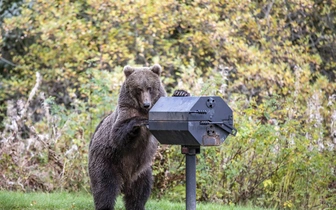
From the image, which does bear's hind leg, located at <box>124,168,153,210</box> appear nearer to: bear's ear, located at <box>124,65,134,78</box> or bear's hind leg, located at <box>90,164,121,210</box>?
bear's hind leg, located at <box>90,164,121,210</box>

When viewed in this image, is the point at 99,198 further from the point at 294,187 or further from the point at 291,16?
the point at 291,16

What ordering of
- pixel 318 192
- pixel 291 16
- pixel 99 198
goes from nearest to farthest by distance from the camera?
pixel 99 198
pixel 318 192
pixel 291 16

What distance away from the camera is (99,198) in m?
7.38

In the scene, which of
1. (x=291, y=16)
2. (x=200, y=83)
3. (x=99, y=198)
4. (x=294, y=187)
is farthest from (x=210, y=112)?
(x=291, y=16)

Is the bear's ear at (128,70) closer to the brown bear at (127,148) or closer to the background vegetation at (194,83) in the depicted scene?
the brown bear at (127,148)

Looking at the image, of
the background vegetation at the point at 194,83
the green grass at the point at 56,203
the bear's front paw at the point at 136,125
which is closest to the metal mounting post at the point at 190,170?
the bear's front paw at the point at 136,125

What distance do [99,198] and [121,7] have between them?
674 centimetres

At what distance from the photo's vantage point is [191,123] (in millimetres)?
5449

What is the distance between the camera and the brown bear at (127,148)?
7.06m

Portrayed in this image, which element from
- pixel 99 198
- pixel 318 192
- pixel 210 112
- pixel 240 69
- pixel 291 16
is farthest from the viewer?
pixel 291 16

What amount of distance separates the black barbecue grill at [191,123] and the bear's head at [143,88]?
4.07ft

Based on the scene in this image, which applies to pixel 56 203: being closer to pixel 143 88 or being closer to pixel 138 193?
pixel 138 193

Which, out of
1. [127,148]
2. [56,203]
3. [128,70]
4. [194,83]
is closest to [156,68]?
[128,70]

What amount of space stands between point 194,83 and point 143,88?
4.07 meters
